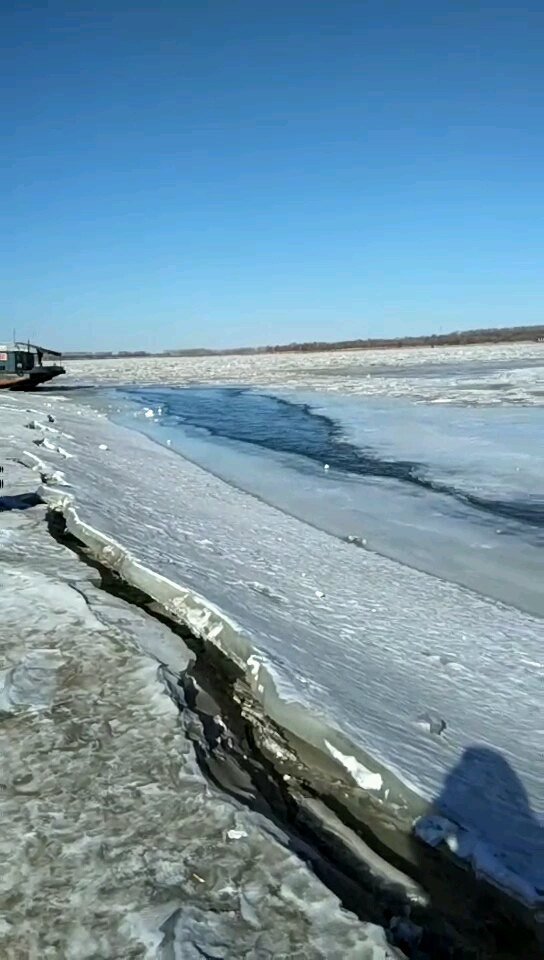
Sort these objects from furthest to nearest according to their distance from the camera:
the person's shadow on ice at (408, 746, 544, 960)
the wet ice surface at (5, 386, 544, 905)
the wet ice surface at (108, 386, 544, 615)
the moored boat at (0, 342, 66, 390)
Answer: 1. the moored boat at (0, 342, 66, 390)
2. the wet ice surface at (108, 386, 544, 615)
3. the wet ice surface at (5, 386, 544, 905)
4. the person's shadow on ice at (408, 746, 544, 960)

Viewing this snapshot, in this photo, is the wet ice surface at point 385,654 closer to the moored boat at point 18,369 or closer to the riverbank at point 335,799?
the riverbank at point 335,799

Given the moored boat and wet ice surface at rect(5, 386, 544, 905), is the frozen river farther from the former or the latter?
the moored boat

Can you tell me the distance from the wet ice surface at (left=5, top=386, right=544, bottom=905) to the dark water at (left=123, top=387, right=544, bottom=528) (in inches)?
102

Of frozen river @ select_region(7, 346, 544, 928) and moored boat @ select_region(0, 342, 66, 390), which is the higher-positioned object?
moored boat @ select_region(0, 342, 66, 390)

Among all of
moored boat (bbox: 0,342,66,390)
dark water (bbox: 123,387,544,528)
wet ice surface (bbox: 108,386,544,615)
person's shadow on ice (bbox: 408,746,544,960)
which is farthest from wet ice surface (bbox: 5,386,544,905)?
moored boat (bbox: 0,342,66,390)

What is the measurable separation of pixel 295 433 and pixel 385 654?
11875mm

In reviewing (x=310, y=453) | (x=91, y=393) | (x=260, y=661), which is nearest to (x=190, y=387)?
(x=91, y=393)

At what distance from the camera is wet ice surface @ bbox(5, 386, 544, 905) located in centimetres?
299

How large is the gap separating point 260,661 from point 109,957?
2.05m

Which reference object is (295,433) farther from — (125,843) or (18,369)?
(18,369)

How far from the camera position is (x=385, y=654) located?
4316 mm

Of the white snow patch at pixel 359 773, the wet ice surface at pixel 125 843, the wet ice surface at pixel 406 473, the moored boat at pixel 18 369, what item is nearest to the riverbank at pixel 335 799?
the white snow patch at pixel 359 773

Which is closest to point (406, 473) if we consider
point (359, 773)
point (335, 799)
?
point (359, 773)

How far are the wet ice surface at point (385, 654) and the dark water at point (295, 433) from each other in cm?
259
